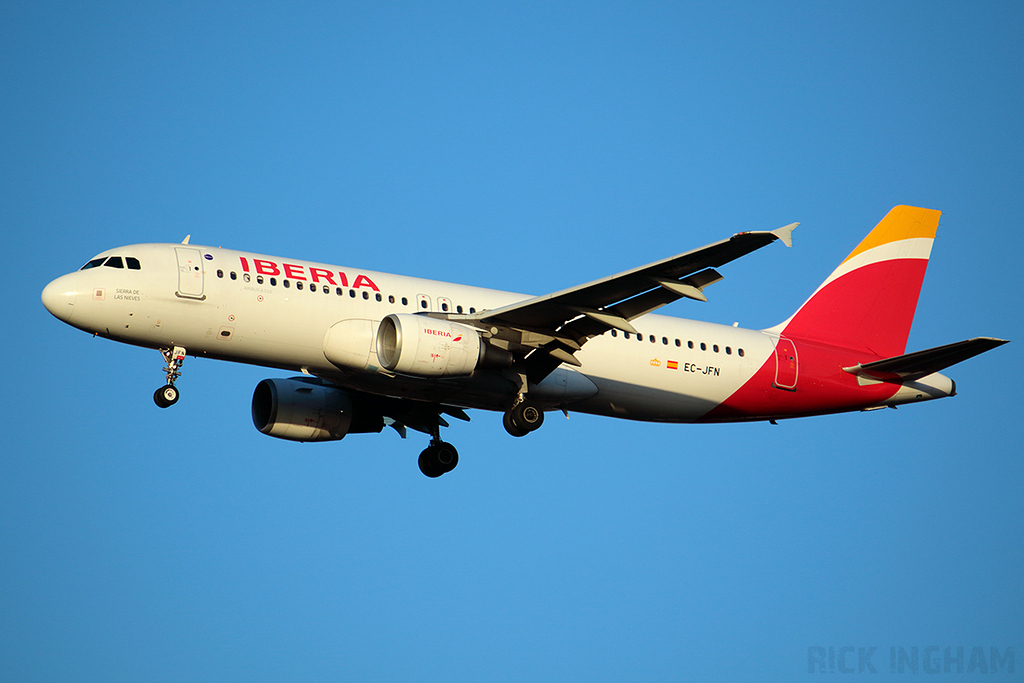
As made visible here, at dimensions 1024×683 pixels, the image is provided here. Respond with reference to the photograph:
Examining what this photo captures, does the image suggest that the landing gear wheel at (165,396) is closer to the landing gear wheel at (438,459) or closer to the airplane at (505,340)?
the airplane at (505,340)

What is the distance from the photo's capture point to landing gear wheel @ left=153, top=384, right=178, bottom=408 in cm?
2569

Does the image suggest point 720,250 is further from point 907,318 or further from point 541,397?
point 907,318

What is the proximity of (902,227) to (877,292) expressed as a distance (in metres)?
2.59

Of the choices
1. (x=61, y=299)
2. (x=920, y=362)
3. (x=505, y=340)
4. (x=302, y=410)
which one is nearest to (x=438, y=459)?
(x=302, y=410)

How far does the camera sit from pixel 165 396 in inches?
1013

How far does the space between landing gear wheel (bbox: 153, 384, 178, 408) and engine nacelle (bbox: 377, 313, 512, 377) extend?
5130 mm

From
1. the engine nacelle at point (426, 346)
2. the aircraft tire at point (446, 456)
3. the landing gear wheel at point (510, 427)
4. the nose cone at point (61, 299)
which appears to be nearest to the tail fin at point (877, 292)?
the landing gear wheel at point (510, 427)

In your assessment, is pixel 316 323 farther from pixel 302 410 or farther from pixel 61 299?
pixel 61 299

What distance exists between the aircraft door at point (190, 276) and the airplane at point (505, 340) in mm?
33

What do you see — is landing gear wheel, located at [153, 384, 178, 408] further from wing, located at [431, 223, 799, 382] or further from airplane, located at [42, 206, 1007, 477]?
wing, located at [431, 223, 799, 382]

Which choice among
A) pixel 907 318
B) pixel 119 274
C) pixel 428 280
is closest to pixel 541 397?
pixel 428 280

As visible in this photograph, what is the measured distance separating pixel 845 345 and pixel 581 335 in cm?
982

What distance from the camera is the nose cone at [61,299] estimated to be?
81.1 ft

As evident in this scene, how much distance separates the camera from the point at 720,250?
21.8 meters
